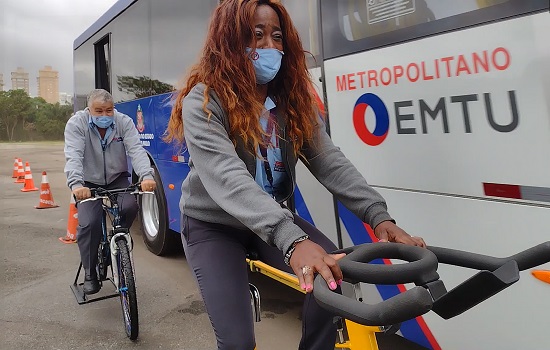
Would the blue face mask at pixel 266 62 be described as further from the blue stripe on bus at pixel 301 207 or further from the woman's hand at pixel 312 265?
the blue stripe on bus at pixel 301 207

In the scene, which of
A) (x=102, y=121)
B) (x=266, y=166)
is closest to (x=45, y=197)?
(x=102, y=121)

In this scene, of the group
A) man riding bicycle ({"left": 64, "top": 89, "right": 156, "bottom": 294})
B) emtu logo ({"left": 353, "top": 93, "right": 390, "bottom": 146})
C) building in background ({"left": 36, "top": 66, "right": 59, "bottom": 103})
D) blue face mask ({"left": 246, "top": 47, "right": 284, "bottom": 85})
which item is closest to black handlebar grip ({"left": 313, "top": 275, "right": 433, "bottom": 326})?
blue face mask ({"left": 246, "top": 47, "right": 284, "bottom": 85})

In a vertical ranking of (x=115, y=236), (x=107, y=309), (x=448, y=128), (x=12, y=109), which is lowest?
(x=107, y=309)

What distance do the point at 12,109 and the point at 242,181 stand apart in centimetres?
4129

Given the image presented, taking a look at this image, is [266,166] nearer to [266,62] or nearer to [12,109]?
[266,62]

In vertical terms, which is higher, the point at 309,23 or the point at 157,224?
the point at 309,23

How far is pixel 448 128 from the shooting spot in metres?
2.06

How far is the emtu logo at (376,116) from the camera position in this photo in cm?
237

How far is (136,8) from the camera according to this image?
5.52m

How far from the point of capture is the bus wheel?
5.21 metres

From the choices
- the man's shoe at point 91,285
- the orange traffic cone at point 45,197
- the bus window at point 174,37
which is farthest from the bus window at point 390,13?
the orange traffic cone at point 45,197

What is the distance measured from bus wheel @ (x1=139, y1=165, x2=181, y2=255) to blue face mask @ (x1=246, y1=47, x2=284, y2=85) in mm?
3577

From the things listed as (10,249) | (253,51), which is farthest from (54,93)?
(253,51)

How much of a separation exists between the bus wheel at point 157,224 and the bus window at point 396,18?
123 inches
